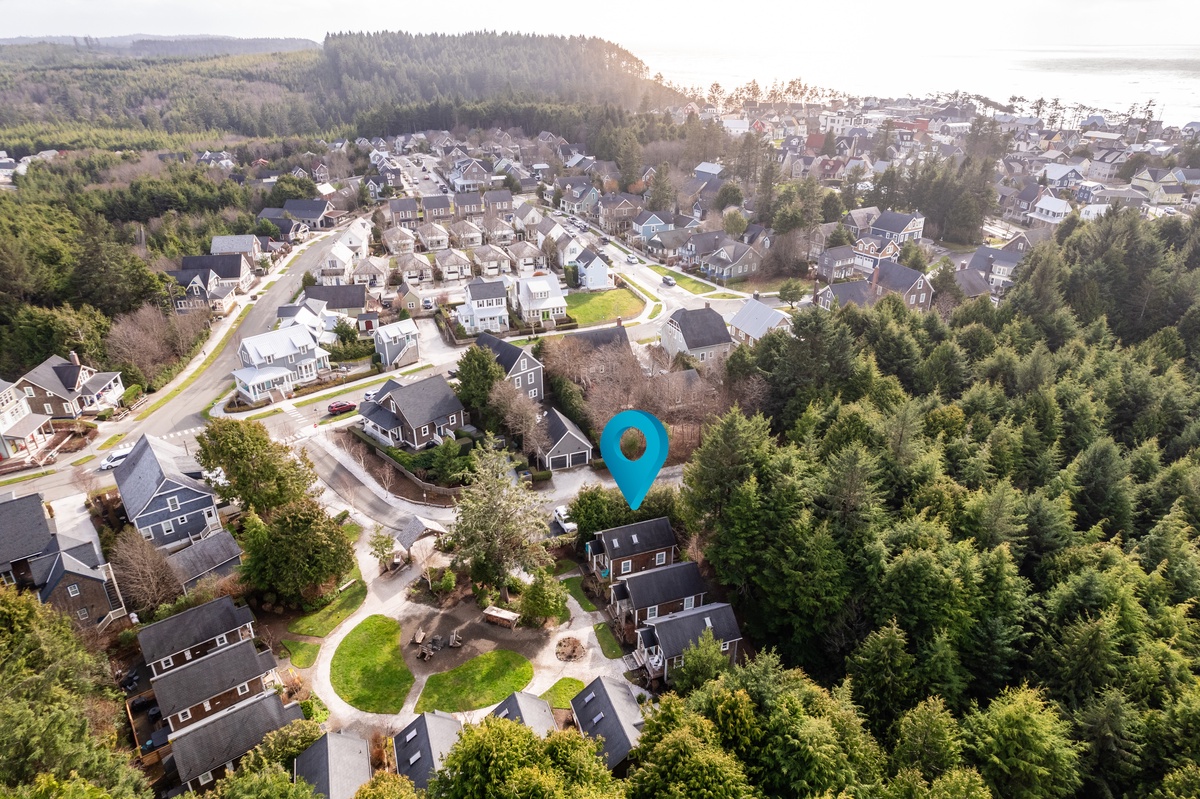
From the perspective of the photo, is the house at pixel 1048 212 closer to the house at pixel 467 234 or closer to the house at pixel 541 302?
the house at pixel 541 302

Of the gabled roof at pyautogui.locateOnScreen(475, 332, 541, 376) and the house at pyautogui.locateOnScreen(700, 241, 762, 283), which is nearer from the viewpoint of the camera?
the gabled roof at pyautogui.locateOnScreen(475, 332, 541, 376)

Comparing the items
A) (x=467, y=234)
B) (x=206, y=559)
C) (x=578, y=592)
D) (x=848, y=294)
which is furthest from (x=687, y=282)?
(x=206, y=559)

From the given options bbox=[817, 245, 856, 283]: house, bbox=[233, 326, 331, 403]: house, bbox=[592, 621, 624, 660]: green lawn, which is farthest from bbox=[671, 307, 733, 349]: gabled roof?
bbox=[233, 326, 331, 403]: house

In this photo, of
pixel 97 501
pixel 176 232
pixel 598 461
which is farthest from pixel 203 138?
pixel 598 461

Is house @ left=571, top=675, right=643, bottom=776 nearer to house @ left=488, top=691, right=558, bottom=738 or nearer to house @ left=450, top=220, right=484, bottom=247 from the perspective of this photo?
house @ left=488, top=691, right=558, bottom=738

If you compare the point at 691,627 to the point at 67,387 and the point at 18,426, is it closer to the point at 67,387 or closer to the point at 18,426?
the point at 18,426

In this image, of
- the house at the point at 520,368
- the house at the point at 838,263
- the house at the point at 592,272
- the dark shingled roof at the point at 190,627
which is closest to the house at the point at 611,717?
the dark shingled roof at the point at 190,627
